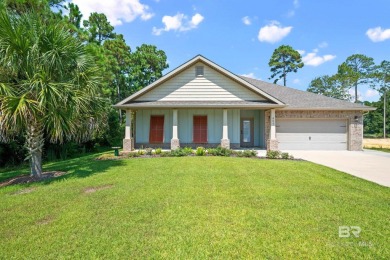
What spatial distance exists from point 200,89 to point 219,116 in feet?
7.80

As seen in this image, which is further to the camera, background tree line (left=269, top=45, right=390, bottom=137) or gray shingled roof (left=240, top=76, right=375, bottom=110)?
background tree line (left=269, top=45, right=390, bottom=137)

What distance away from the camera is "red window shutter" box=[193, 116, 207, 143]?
49.5 feet

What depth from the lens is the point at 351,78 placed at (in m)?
44.8

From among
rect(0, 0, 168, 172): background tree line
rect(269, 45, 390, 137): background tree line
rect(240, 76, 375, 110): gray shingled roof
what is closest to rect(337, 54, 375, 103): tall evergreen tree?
rect(269, 45, 390, 137): background tree line

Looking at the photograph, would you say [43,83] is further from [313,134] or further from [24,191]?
[313,134]

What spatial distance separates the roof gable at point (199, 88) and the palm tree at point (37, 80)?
705 centimetres

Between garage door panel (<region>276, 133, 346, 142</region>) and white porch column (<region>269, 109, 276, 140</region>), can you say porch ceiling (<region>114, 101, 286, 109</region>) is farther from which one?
garage door panel (<region>276, 133, 346, 142</region>)

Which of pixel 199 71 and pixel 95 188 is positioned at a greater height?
pixel 199 71

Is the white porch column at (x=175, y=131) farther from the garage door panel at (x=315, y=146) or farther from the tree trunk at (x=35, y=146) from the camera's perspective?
the garage door panel at (x=315, y=146)

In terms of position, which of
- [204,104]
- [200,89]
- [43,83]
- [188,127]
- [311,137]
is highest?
[200,89]

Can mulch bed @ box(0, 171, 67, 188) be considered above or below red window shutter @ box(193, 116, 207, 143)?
below

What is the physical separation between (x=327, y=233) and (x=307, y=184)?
10.2ft

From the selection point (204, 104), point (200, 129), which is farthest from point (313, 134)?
point (204, 104)

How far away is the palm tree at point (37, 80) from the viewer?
6.58m
